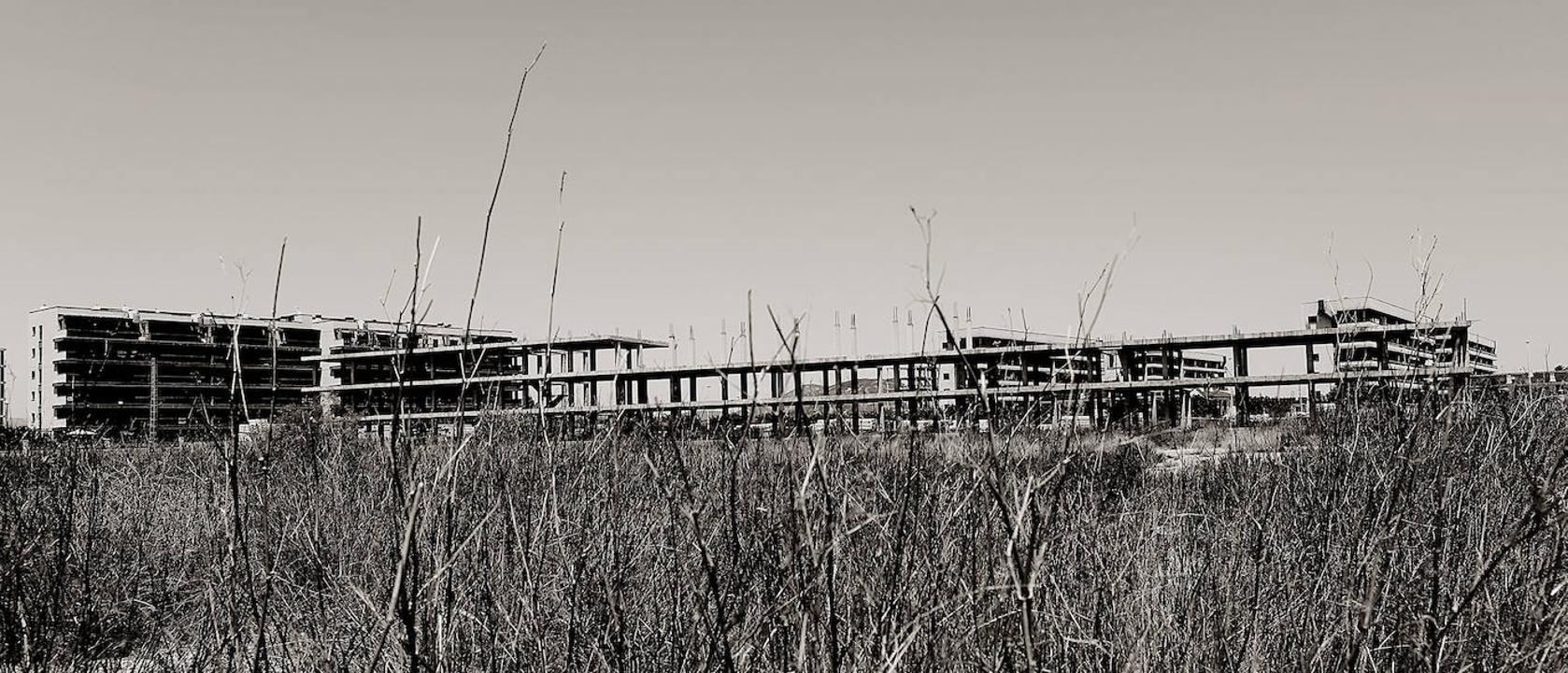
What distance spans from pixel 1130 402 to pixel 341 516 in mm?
15040

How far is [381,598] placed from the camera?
3035 mm

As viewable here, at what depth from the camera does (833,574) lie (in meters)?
1.27

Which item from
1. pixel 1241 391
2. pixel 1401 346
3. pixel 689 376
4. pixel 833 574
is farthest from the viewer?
pixel 689 376

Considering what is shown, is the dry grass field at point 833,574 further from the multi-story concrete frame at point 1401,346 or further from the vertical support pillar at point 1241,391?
the vertical support pillar at point 1241,391

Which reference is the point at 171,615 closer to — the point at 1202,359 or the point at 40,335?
the point at 1202,359

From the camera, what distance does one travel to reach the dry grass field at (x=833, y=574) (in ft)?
4.19

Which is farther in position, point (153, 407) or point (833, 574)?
point (153, 407)

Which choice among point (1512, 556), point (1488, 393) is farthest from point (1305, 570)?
point (1488, 393)

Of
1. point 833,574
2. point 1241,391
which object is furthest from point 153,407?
point 1241,391

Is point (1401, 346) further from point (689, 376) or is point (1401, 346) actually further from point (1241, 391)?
point (689, 376)

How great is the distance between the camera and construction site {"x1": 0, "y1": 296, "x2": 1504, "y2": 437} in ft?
4.54

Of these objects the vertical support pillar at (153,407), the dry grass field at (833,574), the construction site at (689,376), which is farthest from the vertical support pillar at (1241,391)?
the vertical support pillar at (153,407)

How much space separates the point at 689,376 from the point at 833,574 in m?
20.1

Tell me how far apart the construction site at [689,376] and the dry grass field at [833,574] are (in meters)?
0.14
